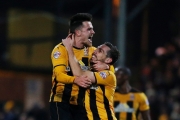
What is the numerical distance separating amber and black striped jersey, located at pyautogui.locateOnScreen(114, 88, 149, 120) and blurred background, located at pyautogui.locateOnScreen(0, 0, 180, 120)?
625 centimetres

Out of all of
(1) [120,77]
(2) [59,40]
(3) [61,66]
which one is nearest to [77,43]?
(3) [61,66]

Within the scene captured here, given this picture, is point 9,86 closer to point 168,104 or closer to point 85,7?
point 85,7

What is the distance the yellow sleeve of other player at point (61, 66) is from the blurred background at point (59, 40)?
8551mm

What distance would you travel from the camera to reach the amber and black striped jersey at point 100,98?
363 inches

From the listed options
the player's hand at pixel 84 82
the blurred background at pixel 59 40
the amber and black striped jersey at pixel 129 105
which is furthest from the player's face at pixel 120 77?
the blurred background at pixel 59 40

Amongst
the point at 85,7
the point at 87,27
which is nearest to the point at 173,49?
the point at 85,7

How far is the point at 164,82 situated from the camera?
18781 millimetres

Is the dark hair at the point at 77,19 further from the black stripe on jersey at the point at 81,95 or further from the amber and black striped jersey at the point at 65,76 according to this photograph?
the black stripe on jersey at the point at 81,95

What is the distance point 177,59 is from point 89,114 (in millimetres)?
9730

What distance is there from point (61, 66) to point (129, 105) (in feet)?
8.16

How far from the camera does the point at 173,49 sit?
19.6 meters

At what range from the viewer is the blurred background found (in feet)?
61.4

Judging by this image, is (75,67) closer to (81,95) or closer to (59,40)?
(81,95)

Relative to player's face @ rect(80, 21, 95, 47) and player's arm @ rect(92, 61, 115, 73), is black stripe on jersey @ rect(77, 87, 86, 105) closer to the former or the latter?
player's arm @ rect(92, 61, 115, 73)
